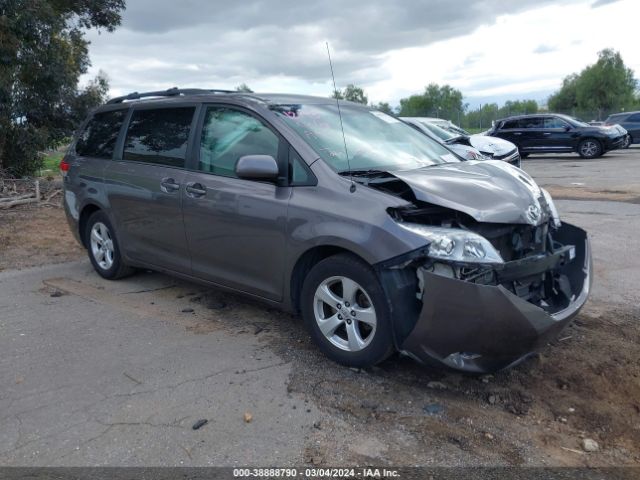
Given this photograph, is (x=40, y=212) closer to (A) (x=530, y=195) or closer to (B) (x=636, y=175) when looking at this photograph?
(A) (x=530, y=195)

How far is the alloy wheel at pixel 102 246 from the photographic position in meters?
6.22

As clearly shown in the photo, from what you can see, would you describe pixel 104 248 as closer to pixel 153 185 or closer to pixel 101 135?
pixel 101 135

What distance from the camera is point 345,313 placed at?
3881mm

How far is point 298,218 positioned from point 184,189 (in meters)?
1.34

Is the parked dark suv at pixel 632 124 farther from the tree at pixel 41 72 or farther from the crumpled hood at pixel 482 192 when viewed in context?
the crumpled hood at pixel 482 192

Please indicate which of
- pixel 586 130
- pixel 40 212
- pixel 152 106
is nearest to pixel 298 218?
pixel 152 106

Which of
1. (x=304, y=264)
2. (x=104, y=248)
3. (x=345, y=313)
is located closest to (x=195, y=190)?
(x=304, y=264)

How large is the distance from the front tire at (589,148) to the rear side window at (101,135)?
19171 millimetres

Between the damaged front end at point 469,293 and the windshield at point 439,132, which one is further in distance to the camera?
the windshield at point 439,132

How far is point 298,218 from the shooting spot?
13.4 feet

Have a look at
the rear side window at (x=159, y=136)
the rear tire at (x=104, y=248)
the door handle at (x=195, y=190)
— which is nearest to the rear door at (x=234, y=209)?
the door handle at (x=195, y=190)

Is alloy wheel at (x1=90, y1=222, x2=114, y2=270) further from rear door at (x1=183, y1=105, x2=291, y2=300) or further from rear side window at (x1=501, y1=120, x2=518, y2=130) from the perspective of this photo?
rear side window at (x1=501, y1=120, x2=518, y2=130)

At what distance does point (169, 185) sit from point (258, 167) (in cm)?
128

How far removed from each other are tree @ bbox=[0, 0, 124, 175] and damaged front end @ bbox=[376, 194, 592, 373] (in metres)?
10.1
